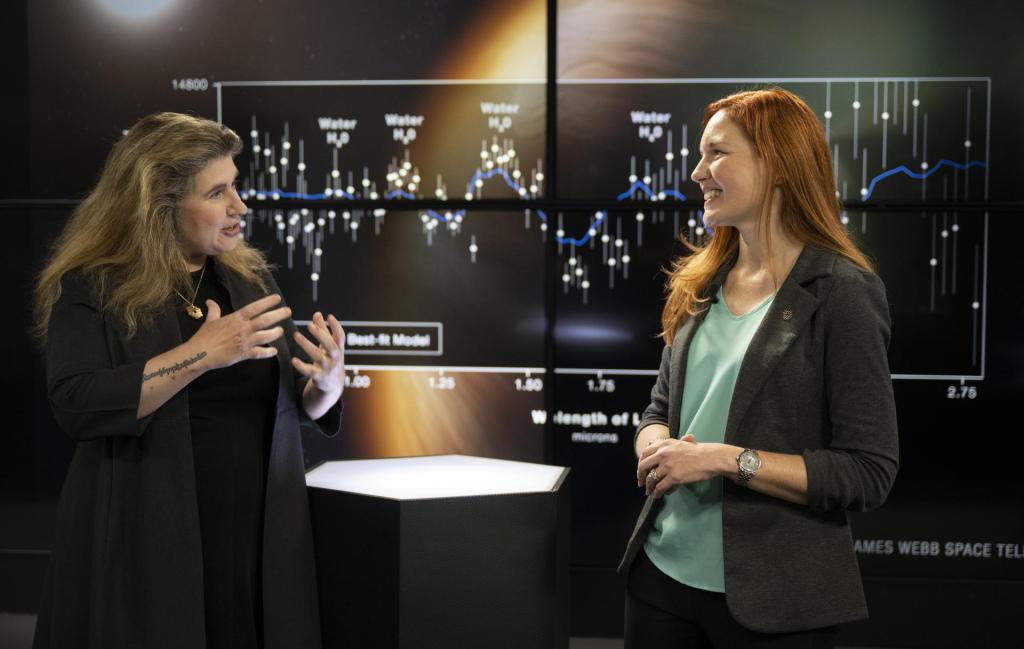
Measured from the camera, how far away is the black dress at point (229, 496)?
2.02m

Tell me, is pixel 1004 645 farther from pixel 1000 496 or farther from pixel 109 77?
pixel 109 77

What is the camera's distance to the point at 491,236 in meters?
3.75

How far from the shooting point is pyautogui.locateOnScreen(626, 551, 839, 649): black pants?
1635 mm

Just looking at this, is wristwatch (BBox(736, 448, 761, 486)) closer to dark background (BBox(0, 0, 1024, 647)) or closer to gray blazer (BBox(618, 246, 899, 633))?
gray blazer (BBox(618, 246, 899, 633))

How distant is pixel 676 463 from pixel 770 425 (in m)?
0.18

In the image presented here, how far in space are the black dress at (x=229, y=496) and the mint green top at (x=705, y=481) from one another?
2.76 feet

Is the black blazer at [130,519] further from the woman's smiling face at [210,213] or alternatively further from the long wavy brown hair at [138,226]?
the woman's smiling face at [210,213]

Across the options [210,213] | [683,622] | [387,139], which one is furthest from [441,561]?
[387,139]

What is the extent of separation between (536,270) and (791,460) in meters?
2.21

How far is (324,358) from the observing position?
214 centimetres

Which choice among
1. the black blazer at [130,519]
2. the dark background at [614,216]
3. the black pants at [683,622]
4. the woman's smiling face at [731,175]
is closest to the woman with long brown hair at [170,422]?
the black blazer at [130,519]

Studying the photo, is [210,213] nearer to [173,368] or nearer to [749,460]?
[173,368]

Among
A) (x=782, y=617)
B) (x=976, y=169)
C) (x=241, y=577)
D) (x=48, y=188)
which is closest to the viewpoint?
(x=782, y=617)

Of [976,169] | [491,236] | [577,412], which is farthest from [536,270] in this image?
[976,169]
